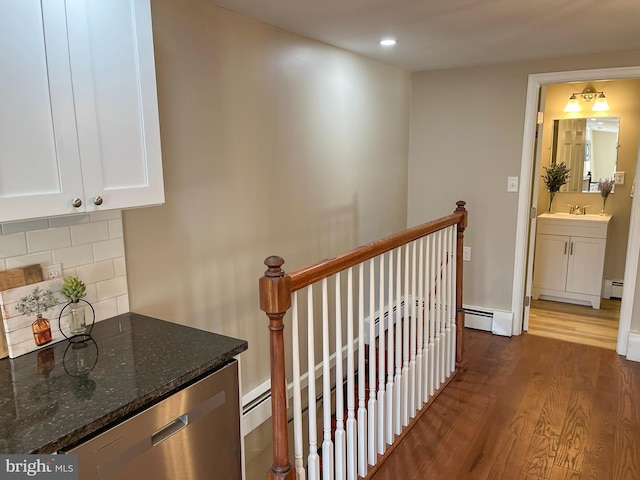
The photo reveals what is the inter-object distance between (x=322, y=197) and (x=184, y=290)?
49.0 inches

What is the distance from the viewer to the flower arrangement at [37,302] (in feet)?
5.02

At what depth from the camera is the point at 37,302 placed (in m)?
1.57

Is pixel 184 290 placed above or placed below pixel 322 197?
below

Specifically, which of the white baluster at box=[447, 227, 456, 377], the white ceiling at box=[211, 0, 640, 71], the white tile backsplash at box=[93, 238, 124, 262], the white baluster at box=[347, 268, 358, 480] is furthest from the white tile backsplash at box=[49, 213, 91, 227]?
the white baluster at box=[447, 227, 456, 377]

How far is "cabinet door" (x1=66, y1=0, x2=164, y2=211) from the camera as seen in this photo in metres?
1.42

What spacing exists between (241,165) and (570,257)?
3761 millimetres

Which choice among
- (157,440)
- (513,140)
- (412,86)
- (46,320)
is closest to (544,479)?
(157,440)

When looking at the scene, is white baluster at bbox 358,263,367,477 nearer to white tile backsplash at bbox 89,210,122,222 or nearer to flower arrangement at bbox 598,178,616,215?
Result: white tile backsplash at bbox 89,210,122,222

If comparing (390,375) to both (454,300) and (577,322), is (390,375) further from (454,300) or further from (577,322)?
(577,322)

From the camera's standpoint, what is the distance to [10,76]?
4.09ft

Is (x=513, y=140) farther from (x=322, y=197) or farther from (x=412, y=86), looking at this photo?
(x=322, y=197)

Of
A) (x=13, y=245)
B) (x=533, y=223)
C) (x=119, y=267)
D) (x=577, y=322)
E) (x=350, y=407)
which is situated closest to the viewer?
(x=13, y=245)

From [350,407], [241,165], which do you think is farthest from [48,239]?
[350,407]

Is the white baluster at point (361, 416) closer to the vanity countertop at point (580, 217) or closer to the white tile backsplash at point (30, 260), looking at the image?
the white tile backsplash at point (30, 260)
